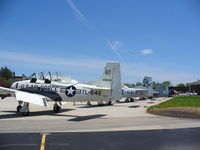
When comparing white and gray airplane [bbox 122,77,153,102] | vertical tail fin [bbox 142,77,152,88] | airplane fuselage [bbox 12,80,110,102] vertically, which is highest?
vertical tail fin [bbox 142,77,152,88]

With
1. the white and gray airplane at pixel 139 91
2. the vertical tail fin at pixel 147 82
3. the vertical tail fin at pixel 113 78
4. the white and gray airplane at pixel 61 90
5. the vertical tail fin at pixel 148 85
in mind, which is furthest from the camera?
the vertical tail fin at pixel 147 82

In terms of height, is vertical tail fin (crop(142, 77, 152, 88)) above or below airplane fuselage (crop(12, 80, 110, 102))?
above

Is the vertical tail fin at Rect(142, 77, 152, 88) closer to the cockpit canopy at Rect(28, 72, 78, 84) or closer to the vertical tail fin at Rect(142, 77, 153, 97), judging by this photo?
the vertical tail fin at Rect(142, 77, 153, 97)

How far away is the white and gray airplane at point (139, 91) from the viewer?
39.1 m

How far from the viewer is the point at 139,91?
137ft

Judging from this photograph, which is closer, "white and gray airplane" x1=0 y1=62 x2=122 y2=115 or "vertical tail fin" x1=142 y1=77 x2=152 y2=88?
"white and gray airplane" x1=0 y1=62 x2=122 y2=115

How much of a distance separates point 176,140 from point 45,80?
12.2 metres

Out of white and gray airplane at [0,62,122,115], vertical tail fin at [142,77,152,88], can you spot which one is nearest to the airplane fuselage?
white and gray airplane at [0,62,122,115]

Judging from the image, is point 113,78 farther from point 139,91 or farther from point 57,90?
point 139,91

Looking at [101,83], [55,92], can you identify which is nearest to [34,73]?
[55,92]

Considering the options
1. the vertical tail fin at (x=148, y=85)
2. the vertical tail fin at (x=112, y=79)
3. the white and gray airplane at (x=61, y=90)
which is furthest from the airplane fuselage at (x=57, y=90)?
the vertical tail fin at (x=148, y=85)

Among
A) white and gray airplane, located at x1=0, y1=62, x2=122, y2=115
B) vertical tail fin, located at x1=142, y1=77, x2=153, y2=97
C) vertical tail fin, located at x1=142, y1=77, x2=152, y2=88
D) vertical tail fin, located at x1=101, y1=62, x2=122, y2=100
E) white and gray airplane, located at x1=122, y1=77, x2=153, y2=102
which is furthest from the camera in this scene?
vertical tail fin, located at x1=142, y1=77, x2=152, y2=88

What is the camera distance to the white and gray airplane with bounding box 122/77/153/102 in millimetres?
39066

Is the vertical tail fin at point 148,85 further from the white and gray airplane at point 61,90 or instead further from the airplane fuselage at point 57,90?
the airplane fuselage at point 57,90
